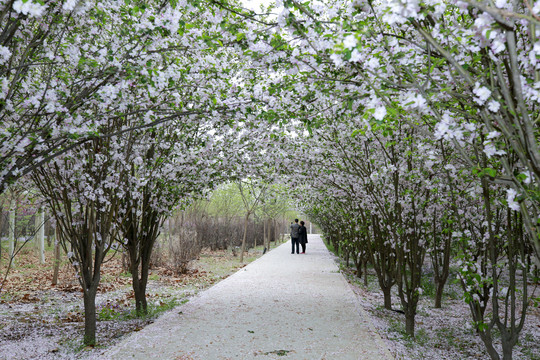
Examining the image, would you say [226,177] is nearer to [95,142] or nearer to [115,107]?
[95,142]

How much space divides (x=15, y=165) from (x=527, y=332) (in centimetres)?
730

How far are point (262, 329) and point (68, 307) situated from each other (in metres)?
4.08

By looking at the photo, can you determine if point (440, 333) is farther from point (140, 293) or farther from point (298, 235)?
point (298, 235)

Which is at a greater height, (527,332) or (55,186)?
(55,186)

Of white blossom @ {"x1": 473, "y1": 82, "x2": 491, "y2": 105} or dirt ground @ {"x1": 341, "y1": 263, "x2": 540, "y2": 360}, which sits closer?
white blossom @ {"x1": 473, "y1": 82, "x2": 491, "y2": 105}

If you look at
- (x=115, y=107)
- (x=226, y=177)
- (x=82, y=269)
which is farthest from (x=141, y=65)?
(x=226, y=177)

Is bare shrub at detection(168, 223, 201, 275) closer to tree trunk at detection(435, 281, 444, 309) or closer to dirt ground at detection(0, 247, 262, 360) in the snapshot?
dirt ground at detection(0, 247, 262, 360)

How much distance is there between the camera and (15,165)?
122 inches

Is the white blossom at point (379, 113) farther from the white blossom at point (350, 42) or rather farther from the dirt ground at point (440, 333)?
the dirt ground at point (440, 333)

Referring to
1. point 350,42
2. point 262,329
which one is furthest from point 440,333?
point 350,42

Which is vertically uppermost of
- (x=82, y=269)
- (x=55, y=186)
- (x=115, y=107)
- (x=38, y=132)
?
(x=115, y=107)

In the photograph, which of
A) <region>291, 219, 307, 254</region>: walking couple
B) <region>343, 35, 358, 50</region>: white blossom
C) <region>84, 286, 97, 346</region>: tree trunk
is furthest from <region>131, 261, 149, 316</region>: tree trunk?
<region>291, 219, 307, 254</region>: walking couple

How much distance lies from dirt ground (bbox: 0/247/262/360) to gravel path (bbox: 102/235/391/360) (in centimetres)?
66

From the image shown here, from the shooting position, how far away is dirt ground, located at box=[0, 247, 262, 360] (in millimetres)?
4758
